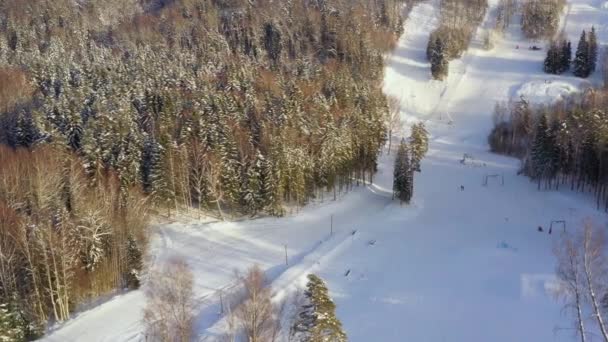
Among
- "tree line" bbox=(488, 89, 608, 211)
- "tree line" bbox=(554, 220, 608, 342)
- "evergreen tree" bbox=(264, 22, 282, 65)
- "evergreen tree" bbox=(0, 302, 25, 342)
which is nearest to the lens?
"tree line" bbox=(554, 220, 608, 342)

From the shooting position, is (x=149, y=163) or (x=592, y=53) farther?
(x=592, y=53)

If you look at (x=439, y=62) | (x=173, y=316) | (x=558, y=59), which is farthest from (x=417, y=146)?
(x=558, y=59)

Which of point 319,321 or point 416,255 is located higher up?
point 319,321

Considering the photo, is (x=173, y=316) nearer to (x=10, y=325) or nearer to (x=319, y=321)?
(x=319, y=321)

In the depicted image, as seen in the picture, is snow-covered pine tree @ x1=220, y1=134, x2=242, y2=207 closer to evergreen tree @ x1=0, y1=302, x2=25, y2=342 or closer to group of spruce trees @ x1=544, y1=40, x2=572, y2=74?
evergreen tree @ x1=0, y1=302, x2=25, y2=342

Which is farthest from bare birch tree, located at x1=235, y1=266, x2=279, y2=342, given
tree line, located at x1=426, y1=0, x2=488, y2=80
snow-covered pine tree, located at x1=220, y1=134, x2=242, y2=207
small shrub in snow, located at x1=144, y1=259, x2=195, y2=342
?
tree line, located at x1=426, y1=0, x2=488, y2=80

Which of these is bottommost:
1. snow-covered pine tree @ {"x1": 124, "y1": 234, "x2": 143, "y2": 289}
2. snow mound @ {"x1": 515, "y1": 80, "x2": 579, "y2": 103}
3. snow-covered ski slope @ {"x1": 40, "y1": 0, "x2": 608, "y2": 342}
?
snow-covered ski slope @ {"x1": 40, "y1": 0, "x2": 608, "y2": 342}

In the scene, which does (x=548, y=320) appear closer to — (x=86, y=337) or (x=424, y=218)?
(x=424, y=218)
